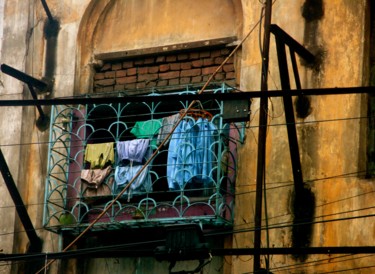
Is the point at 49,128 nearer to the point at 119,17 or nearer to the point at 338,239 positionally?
the point at 119,17

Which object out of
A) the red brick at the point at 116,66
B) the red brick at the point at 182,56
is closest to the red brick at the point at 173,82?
the red brick at the point at 182,56

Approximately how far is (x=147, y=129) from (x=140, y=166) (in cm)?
47

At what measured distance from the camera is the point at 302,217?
545 inches

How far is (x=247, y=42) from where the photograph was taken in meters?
14.9

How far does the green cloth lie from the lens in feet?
48.5

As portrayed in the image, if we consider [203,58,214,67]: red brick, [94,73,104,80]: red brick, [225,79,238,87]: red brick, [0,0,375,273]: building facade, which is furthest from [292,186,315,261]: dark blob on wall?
[94,73,104,80]: red brick

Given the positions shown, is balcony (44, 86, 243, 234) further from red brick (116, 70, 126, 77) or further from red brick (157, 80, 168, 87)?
red brick (116, 70, 126, 77)

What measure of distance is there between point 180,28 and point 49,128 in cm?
195

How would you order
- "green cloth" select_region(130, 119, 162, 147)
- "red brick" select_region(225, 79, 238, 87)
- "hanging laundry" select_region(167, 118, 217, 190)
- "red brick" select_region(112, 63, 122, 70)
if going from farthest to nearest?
"red brick" select_region(112, 63, 122, 70), "red brick" select_region(225, 79, 238, 87), "green cloth" select_region(130, 119, 162, 147), "hanging laundry" select_region(167, 118, 217, 190)

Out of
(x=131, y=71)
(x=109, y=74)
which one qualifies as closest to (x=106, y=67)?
(x=109, y=74)

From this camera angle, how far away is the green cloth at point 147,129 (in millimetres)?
14797

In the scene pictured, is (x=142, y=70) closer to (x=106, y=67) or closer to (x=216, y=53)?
(x=106, y=67)

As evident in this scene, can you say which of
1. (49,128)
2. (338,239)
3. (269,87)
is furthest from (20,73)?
(338,239)

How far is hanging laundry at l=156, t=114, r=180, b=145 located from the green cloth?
54 mm
